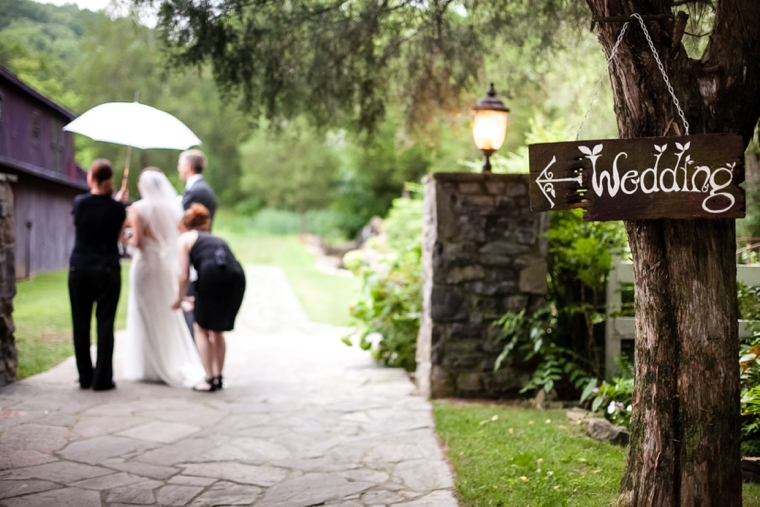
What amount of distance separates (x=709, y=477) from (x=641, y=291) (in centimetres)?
82

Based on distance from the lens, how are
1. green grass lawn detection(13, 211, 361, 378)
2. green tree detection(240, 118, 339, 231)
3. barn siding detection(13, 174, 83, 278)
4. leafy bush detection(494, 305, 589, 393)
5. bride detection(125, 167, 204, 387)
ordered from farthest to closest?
green tree detection(240, 118, 339, 231) → barn siding detection(13, 174, 83, 278) → green grass lawn detection(13, 211, 361, 378) → bride detection(125, 167, 204, 387) → leafy bush detection(494, 305, 589, 393)

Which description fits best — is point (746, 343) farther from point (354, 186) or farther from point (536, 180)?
point (354, 186)

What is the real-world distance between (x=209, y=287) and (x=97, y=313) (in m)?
0.96

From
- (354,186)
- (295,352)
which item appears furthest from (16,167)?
(354,186)

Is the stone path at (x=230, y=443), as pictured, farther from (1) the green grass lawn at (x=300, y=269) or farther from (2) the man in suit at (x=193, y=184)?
(1) the green grass lawn at (x=300, y=269)

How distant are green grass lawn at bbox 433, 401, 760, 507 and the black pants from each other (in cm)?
279

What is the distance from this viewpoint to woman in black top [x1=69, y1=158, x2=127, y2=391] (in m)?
5.62

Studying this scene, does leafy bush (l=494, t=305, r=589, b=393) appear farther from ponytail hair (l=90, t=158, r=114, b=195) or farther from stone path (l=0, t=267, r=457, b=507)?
ponytail hair (l=90, t=158, r=114, b=195)

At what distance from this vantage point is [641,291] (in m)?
3.01

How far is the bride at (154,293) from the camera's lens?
611cm

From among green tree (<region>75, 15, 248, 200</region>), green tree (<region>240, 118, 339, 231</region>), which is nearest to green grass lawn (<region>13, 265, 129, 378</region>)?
green tree (<region>75, 15, 248, 200</region>)

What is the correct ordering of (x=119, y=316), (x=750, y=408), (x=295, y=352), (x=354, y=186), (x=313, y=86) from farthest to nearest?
(x=354, y=186)
(x=119, y=316)
(x=295, y=352)
(x=313, y=86)
(x=750, y=408)

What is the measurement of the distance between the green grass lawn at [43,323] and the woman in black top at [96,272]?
1.01 m

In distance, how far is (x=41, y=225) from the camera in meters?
16.6
